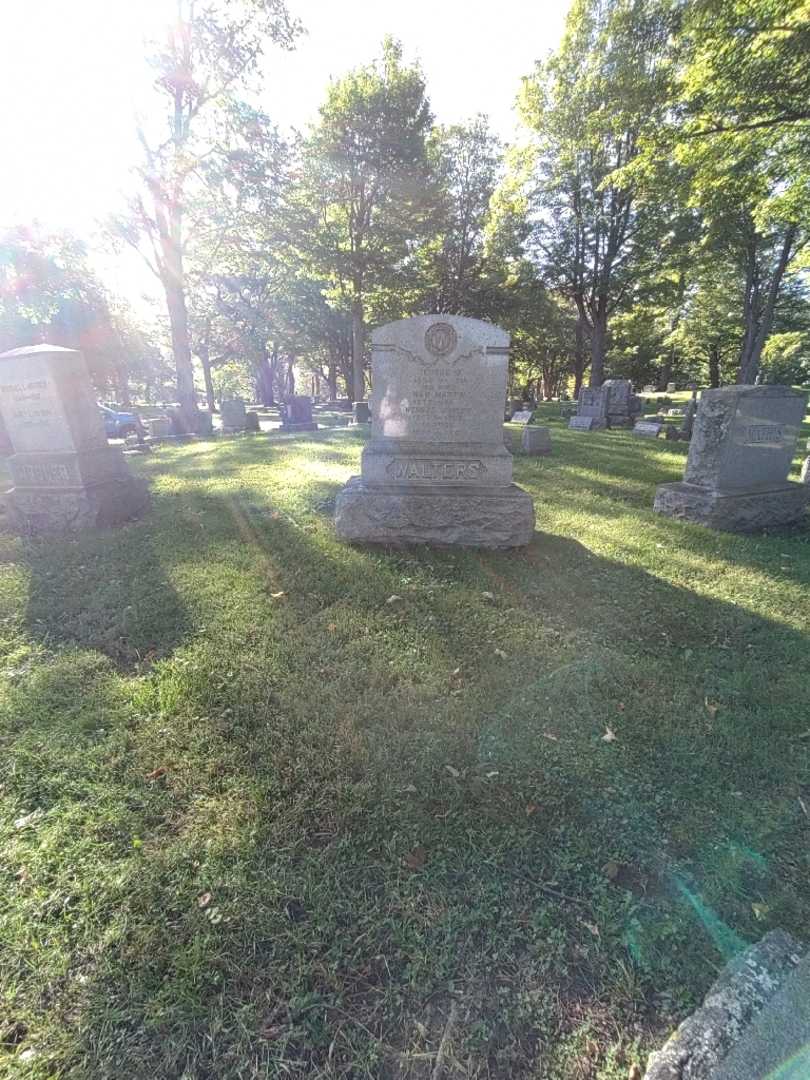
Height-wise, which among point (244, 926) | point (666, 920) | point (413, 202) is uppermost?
point (413, 202)

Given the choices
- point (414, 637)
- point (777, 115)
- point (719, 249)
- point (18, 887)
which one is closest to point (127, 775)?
point (18, 887)

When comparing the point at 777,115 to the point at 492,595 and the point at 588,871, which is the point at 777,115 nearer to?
the point at 492,595

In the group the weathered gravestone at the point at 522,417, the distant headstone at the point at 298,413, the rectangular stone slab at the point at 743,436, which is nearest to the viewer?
the rectangular stone slab at the point at 743,436

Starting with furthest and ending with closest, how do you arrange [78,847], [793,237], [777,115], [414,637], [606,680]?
1. [793,237]
2. [777,115]
3. [414,637]
4. [606,680]
5. [78,847]

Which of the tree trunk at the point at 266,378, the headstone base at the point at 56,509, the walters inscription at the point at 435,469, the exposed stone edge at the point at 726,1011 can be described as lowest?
Result: the exposed stone edge at the point at 726,1011

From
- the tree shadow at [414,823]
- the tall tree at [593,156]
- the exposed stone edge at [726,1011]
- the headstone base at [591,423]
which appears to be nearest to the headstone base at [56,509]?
the tree shadow at [414,823]

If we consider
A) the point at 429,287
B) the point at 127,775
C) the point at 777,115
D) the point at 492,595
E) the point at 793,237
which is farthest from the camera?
the point at 429,287

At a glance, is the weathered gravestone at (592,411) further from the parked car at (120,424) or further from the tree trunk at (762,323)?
the parked car at (120,424)

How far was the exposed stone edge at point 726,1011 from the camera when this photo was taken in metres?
1.15

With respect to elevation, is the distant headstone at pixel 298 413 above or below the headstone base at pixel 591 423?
above

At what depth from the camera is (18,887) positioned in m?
1.70

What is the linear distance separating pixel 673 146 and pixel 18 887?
1453 cm

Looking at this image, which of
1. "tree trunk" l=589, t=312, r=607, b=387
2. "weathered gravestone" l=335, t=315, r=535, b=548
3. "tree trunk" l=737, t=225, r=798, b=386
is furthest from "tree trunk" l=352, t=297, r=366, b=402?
"tree trunk" l=737, t=225, r=798, b=386

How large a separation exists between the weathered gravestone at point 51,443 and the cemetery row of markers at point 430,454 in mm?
14
